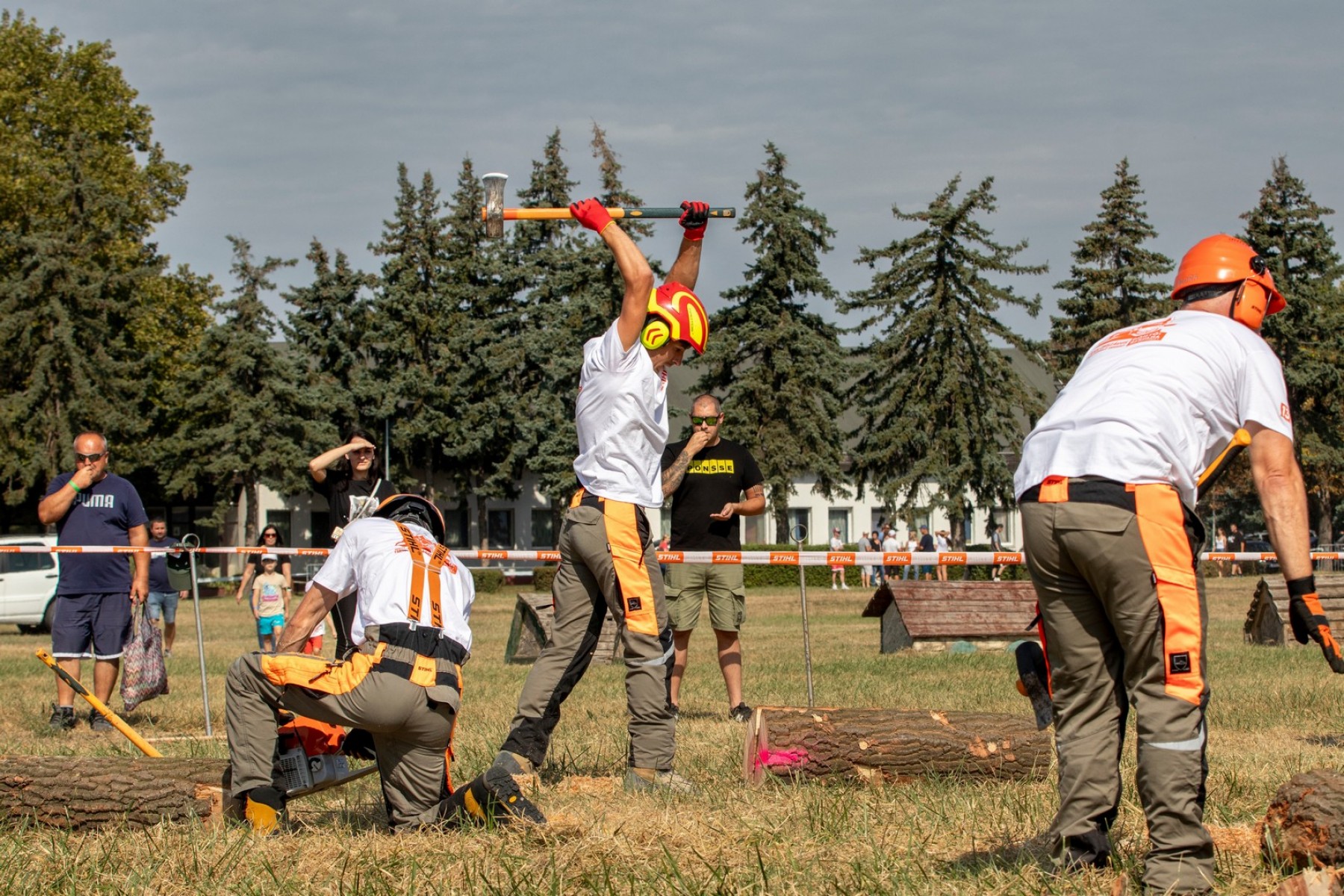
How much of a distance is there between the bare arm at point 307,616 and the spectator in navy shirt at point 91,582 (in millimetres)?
4238

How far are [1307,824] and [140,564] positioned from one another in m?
7.45

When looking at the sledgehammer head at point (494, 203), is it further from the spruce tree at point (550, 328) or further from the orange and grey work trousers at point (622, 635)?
the spruce tree at point (550, 328)

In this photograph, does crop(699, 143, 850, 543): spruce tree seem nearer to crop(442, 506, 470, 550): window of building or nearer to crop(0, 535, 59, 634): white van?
crop(442, 506, 470, 550): window of building

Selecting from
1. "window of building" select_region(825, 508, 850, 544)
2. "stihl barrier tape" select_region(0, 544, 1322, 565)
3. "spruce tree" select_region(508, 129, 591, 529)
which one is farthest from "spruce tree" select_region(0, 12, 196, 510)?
"stihl barrier tape" select_region(0, 544, 1322, 565)

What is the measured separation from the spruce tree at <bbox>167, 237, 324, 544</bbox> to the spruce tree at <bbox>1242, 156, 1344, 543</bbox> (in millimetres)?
33757

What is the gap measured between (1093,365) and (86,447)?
7.16m

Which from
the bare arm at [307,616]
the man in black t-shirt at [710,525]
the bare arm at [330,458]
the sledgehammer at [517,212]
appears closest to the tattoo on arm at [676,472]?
the man in black t-shirt at [710,525]

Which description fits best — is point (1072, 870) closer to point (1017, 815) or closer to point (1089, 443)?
point (1017, 815)

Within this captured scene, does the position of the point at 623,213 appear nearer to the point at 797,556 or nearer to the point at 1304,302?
the point at 797,556

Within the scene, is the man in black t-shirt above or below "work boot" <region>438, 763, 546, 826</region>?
above

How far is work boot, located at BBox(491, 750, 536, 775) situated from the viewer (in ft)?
17.9

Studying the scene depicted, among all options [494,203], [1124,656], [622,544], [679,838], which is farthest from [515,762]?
[494,203]

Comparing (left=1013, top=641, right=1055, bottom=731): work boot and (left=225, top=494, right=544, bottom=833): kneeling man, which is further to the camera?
(left=225, top=494, right=544, bottom=833): kneeling man

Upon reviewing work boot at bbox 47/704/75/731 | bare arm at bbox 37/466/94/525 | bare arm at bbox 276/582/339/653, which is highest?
bare arm at bbox 37/466/94/525
